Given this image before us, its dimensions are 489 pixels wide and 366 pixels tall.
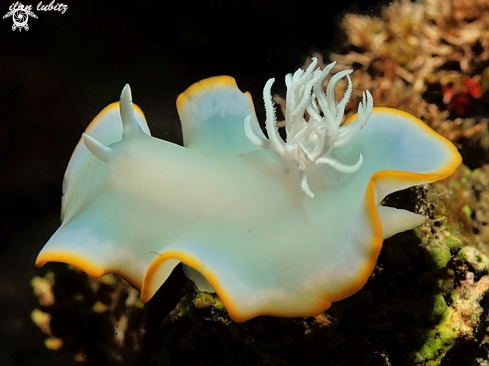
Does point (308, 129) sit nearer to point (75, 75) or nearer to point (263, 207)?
point (263, 207)

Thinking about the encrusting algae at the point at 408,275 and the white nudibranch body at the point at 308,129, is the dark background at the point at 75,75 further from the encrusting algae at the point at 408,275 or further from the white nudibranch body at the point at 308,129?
the white nudibranch body at the point at 308,129

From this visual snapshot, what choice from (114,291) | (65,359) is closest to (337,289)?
(114,291)

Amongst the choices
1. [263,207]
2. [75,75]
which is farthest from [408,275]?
[75,75]

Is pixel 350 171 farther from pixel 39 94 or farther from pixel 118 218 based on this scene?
pixel 39 94

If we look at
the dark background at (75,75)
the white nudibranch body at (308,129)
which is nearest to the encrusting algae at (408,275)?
the dark background at (75,75)

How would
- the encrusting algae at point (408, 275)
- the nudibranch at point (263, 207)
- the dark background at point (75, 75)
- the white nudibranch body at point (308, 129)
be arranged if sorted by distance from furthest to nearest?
the dark background at point (75, 75)
the encrusting algae at point (408, 275)
the white nudibranch body at point (308, 129)
the nudibranch at point (263, 207)

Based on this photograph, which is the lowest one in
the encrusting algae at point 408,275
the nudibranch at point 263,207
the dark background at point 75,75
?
the encrusting algae at point 408,275

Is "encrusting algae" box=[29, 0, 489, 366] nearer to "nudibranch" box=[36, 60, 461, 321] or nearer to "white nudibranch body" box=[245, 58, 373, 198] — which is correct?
"nudibranch" box=[36, 60, 461, 321]
